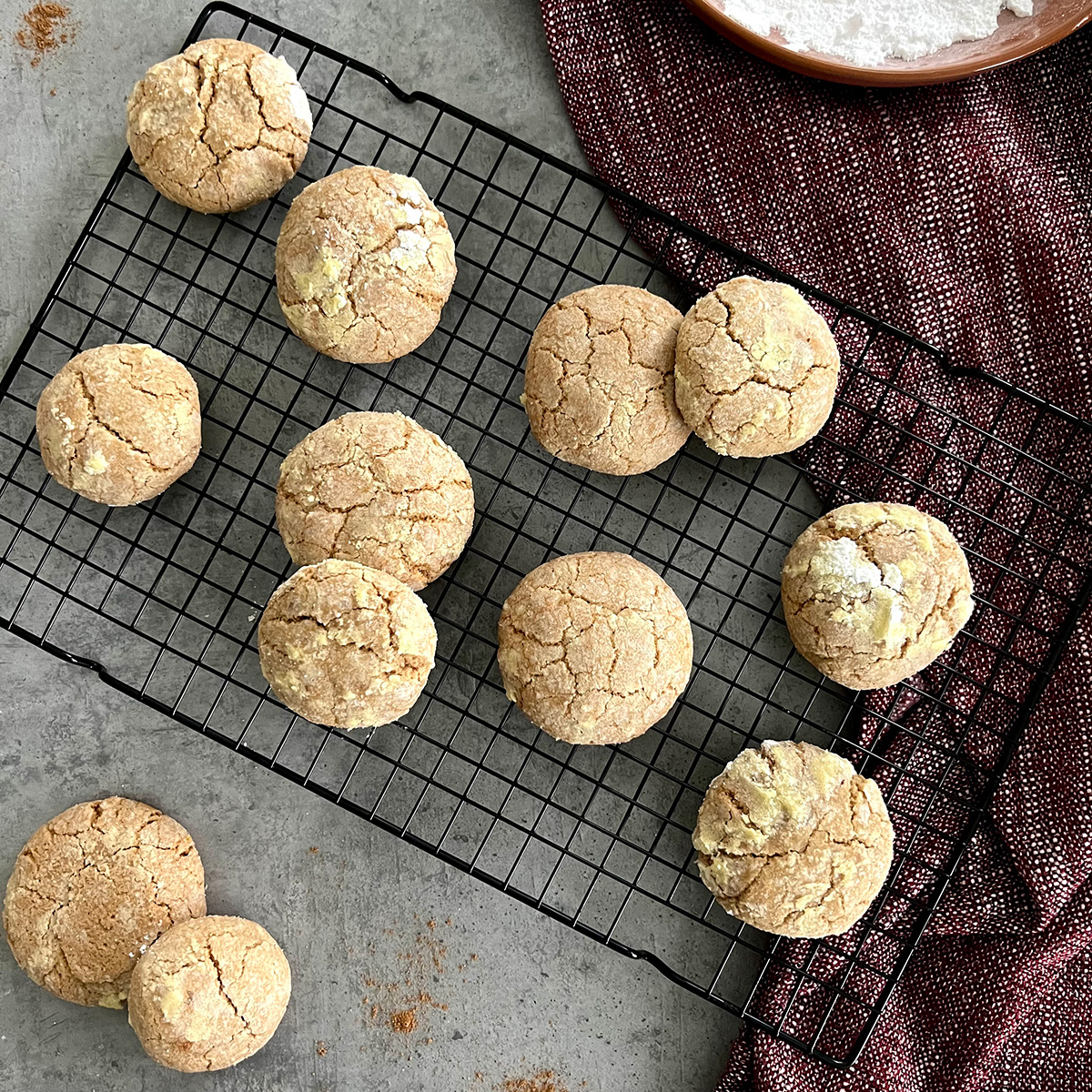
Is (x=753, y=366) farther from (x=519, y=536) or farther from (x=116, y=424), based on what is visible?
(x=116, y=424)

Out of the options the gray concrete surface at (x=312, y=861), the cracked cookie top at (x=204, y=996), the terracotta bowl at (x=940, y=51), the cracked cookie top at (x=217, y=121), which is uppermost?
the terracotta bowl at (x=940, y=51)

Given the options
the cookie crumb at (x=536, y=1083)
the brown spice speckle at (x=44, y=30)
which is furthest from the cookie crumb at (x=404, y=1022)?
the brown spice speckle at (x=44, y=30)

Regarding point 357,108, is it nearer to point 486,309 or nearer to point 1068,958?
point 486,309

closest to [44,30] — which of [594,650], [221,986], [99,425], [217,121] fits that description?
[217,121]

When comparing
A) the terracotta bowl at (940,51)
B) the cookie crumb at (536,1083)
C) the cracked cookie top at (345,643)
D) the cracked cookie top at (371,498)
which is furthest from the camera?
the cookie crumb at (536,1083)

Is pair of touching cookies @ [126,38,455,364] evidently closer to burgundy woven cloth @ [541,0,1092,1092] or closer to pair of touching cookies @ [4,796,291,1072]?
burgundy woven cloth @ [541,0,1092,1092]

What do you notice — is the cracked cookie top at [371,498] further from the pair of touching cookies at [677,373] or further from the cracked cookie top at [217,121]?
the cracked cookie top at [217,121]
